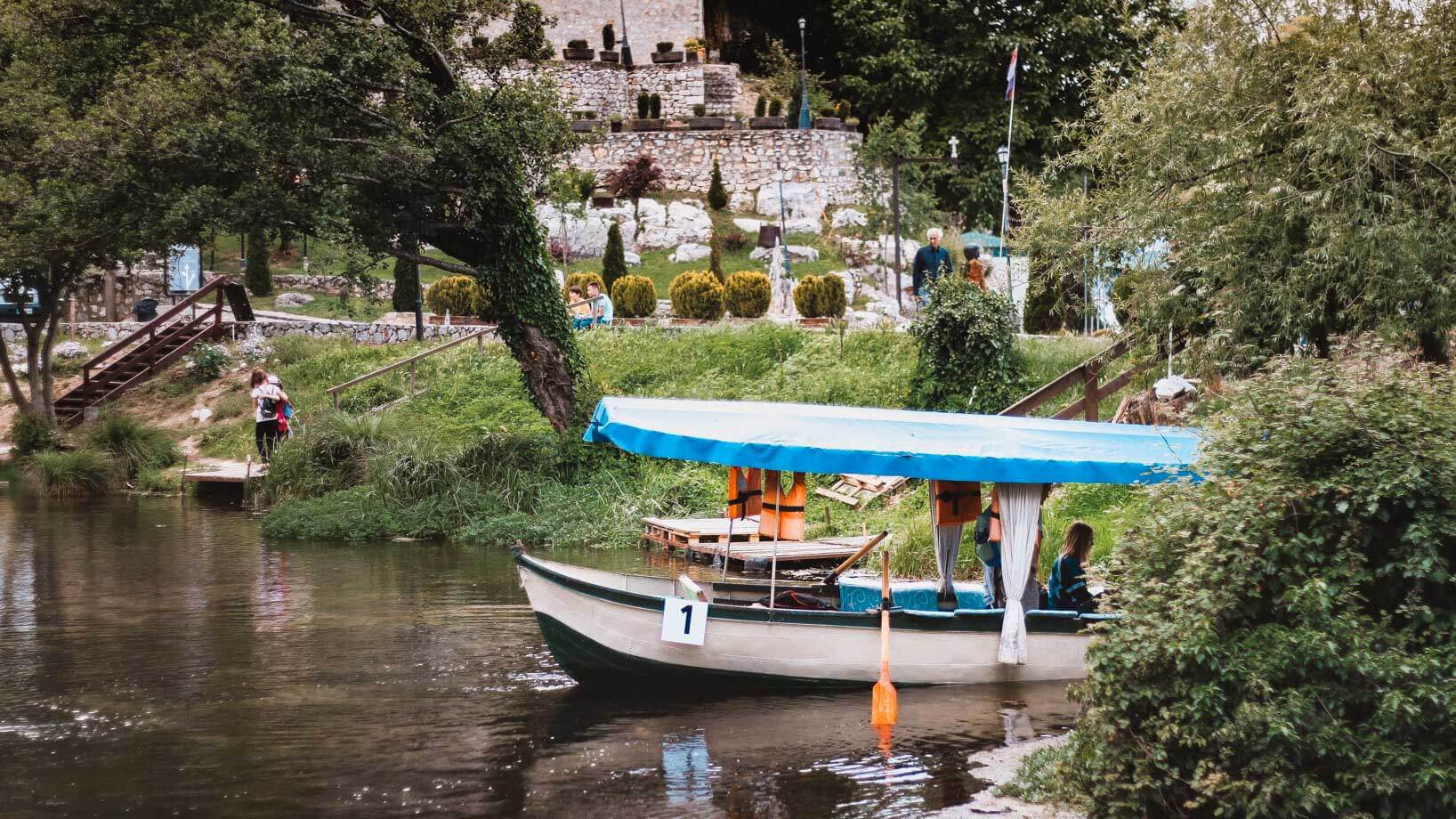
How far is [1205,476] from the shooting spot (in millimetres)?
7836

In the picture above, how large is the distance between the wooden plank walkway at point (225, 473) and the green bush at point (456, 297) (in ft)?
30.4

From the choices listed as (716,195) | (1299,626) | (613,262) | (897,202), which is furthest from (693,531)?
(716,195)

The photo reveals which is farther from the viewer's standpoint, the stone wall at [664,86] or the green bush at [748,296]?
the stone wall at [664,86]

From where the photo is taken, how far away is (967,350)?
71.7 feet

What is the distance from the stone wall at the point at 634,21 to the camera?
56.2 m

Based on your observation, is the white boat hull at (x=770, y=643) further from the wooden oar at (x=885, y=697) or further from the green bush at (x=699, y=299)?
the green bush at (x=699, y=299)

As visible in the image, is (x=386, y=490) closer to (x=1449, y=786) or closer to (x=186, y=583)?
(x=186, y=583)

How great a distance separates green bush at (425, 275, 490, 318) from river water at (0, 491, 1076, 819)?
61.0 ft

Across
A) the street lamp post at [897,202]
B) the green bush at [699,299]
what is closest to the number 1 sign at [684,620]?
the green bush at [699,299]

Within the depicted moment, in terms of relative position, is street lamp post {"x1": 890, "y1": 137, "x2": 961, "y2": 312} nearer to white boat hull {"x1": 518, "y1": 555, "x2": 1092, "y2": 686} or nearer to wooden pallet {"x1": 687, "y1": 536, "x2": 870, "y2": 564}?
wooden pallet {"x1": 687, "y1": 536, "x2": 870, "y2": 564}

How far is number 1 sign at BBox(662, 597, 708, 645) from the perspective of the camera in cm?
1123

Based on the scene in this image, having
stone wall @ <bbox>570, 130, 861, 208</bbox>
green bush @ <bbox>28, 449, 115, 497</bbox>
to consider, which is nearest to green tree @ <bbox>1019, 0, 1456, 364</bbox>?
green bush @ <bbox>28, 449, 115, 497</bbox>

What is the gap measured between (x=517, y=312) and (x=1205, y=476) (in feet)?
51.9

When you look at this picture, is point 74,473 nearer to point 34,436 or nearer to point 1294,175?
point 34,436
